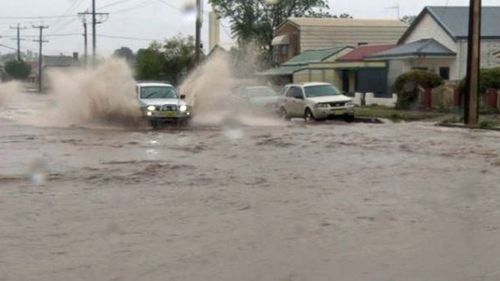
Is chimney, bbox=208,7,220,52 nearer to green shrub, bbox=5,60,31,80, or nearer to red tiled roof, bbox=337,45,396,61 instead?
red tiled roof, bbox=337,45,396,61

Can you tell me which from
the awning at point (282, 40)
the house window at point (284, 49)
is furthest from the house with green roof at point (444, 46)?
the house window at point (284, 49)

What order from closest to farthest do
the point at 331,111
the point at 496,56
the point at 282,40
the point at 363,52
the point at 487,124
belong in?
the point at 487,124 < the point at 331,111 < the point at 496,56 < the point at 363,52 < the point at 282,40

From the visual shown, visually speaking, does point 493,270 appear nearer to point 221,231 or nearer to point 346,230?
point 346,230

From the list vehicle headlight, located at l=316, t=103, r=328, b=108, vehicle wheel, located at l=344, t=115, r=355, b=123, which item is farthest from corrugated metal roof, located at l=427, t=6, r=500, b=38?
vehicle headlight, located at l=316, t=103, r=328, b=108

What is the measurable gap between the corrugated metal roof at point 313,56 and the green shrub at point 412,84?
1930 centimetres

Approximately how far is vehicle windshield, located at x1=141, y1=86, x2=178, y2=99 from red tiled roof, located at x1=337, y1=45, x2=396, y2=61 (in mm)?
23438

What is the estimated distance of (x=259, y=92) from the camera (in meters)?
35.8

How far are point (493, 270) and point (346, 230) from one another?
2303mm

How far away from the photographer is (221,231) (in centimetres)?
954

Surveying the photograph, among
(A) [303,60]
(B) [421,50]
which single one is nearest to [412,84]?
(B) [421,50]

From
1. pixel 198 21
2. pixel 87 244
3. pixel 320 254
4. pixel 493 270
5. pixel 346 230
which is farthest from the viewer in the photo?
pixel 198 21

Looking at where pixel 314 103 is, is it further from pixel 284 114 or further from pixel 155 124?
pixel 155 124

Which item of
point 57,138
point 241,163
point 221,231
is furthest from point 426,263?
point 57,138

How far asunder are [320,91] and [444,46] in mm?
14605
